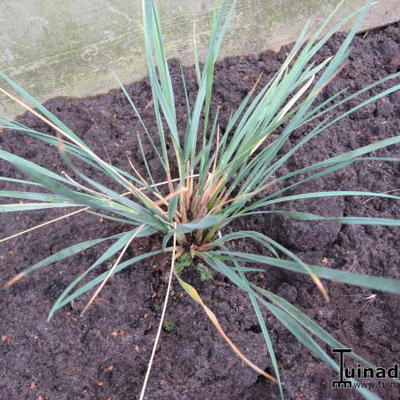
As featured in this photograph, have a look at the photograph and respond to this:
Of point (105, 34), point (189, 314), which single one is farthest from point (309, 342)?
point (105, 34)

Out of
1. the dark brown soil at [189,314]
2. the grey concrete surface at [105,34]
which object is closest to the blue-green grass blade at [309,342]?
the dark brown soil at [189,314]

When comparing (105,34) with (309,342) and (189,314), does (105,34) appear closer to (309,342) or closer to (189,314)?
(189,314)

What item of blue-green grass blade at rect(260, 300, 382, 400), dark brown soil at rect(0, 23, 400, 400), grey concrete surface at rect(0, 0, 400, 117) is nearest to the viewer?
blue-green grass blade at rect(260, 300, 382, 400)

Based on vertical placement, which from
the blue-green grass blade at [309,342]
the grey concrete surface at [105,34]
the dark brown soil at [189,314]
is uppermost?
the grey concrete surface at [105,34]

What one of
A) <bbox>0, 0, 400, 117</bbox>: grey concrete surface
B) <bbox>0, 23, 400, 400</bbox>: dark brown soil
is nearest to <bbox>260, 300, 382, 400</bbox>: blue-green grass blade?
<bbox>0, 23, 400, 400</bbox>: dark brown soil

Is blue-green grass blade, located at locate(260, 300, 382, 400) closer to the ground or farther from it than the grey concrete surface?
closer to the ground

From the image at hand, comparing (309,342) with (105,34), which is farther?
(105,34)

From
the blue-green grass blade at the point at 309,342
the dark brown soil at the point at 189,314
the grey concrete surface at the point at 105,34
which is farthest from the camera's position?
the grey concrete surface at the point at 105,34

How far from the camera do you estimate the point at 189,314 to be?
92 centimetres

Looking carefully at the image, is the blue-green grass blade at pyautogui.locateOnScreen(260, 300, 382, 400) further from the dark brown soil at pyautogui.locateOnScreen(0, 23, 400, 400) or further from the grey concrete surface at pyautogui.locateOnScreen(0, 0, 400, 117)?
the grey concrete surface at pyautogui.locateOnScreen(0, 0, 400, 117)

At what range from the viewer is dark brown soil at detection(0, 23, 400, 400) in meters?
0.84

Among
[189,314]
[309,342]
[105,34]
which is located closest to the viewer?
[309,342]

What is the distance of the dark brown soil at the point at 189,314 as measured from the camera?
0.84 meters

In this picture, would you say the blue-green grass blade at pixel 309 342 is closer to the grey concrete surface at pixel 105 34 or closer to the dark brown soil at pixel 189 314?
the dark brown soil at pixel 189 314
